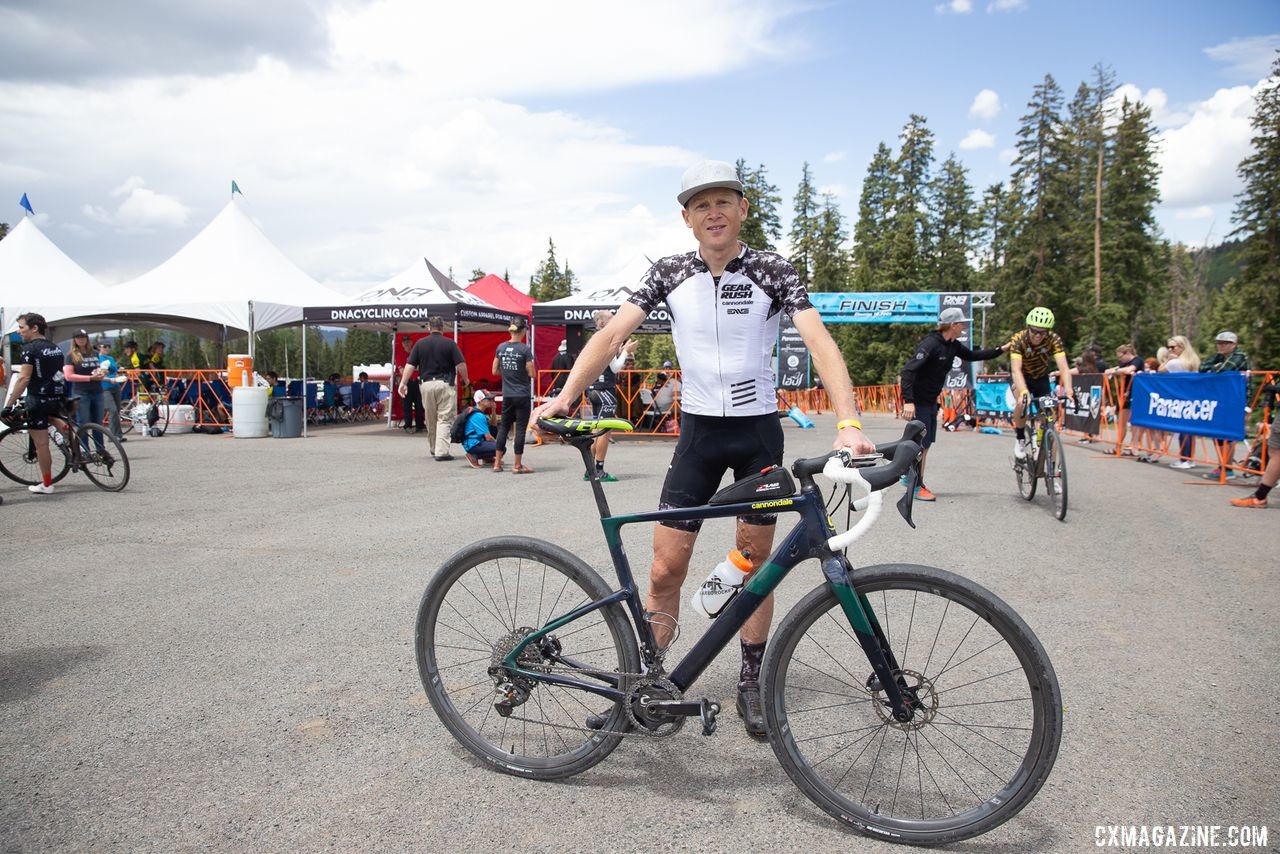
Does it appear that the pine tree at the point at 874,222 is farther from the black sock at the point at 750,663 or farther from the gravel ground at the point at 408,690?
the black sock at the point at 750,663

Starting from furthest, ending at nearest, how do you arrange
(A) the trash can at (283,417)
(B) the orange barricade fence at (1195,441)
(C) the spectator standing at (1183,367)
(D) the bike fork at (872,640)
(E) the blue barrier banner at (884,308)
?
(E) the blue barrier banner at (884,308) < (A) the trash can at (283,417) < (C) the spectator standing at (1183,367) < (B) the orange barricade fence at (1195,441) < (D) the bike fork at (872,640)

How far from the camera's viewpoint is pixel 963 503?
8.13 m

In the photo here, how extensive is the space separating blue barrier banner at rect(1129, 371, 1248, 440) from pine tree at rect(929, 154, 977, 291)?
40363 mm

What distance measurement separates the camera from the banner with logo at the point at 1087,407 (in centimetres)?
1669

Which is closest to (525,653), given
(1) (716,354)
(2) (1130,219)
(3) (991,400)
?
(1) (716,354)

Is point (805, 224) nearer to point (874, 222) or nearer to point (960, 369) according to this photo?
point (874, 222)

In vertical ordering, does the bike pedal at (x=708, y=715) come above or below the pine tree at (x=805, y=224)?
below

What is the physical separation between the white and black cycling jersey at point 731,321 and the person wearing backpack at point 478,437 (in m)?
8.40

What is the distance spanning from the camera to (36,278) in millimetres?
21156

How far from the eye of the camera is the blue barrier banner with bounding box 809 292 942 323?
27219 millimetres

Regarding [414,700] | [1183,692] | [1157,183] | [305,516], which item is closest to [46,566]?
[305,516]

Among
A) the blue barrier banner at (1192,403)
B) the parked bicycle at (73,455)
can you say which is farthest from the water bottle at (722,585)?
the blue barrier banner at (1192,403)

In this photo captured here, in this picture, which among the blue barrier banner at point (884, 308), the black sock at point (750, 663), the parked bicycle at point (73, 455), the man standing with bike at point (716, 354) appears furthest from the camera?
the blue barrier banner at point (884, 308)

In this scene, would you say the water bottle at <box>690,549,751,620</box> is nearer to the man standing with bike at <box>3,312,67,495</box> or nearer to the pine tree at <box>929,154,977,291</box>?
the man standing with bike at <box>3,312,67,495</box>
